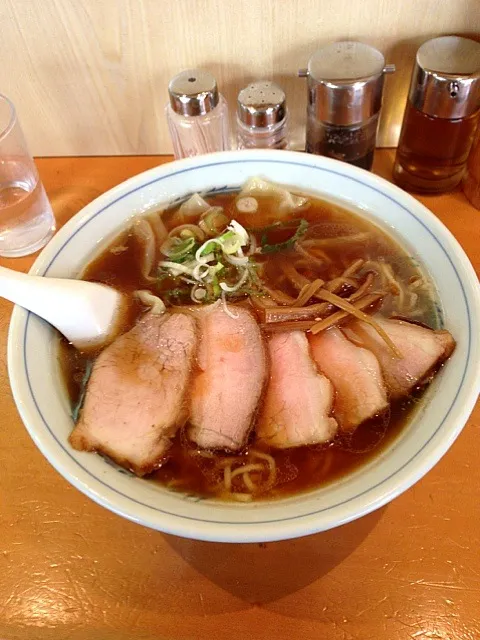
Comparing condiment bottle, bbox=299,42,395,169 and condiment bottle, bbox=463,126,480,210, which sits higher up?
condiment bottle, bbox=299,42,395,169

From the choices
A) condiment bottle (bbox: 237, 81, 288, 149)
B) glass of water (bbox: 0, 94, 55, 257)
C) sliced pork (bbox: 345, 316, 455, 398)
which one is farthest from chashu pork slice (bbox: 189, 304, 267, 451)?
glass of water (bbox: 0, 94, 55, 257)

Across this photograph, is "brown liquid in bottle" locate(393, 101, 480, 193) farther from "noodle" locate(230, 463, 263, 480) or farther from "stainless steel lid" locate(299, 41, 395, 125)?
"noodle" locate(230, 463, 263, 480)

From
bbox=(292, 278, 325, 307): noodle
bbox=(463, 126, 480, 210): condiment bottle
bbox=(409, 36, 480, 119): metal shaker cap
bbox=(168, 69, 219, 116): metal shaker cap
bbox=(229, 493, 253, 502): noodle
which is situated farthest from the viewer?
bbox=(463, 126, 480, 210): condiment bottle

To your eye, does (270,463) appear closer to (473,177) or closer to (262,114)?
(262,114)

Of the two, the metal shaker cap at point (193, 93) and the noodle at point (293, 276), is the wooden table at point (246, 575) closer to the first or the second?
the noodle at point (293, 276)

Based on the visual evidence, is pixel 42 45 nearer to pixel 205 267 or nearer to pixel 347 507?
pixel 205 267

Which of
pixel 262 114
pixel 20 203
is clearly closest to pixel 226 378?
pixel 262 114

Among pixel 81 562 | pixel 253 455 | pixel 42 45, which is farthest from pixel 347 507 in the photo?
pixel 42 45
